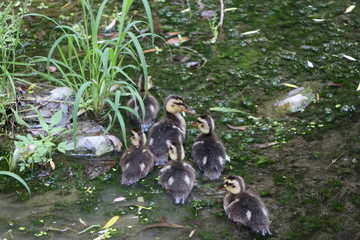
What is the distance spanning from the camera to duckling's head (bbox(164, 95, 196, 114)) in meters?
4.80

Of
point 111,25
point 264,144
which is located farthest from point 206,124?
point 111,25

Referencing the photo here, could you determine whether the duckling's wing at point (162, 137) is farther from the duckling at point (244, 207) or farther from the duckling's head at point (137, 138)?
the duckling at point (244, 207)

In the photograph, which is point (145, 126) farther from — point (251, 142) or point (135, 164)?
point (251, 142)

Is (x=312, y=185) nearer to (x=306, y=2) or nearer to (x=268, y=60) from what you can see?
(x=268, y=60)

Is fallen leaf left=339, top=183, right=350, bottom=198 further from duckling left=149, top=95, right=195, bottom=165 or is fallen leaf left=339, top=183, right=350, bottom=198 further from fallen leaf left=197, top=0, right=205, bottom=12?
fallen leaf left=197, top=0, right=205, bottom=12

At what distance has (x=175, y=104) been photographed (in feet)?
15.8

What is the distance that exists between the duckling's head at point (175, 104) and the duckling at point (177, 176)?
0.55m

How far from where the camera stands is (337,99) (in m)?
5.25

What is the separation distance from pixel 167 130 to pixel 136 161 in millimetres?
499

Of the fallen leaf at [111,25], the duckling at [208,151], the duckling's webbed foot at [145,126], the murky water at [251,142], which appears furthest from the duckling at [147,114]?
the fallen leaf at [111,25]

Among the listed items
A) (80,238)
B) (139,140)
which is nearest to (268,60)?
(139,140)

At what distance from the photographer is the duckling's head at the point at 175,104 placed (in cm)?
480

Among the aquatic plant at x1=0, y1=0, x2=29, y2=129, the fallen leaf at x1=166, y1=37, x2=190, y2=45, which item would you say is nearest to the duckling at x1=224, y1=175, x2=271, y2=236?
the aquatic plant at x1=0, y1=0, x2=29, y2=129

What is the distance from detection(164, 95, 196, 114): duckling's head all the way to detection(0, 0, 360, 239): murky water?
0.94 ft
